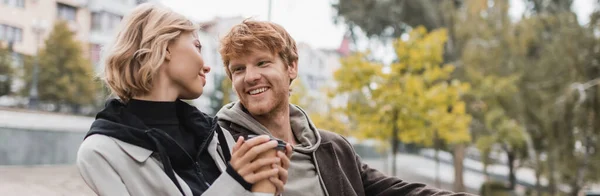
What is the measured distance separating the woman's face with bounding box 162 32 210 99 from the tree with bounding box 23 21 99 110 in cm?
732

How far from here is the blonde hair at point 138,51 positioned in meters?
1.29

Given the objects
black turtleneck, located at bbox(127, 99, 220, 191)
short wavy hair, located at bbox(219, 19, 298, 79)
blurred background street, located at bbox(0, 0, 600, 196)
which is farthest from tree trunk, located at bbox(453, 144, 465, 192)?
black turtleneck, located at bbox(127, 99, 220, 191)

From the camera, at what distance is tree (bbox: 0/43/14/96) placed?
6.65m

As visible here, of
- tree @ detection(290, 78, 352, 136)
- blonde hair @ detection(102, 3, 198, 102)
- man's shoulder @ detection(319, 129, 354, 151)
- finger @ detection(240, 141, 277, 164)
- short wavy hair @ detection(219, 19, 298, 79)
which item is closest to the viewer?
finger @ detection(240, 141, 277, 164)

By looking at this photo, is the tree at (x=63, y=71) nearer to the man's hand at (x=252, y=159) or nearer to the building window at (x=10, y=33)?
the building window at (x=10, y=33)

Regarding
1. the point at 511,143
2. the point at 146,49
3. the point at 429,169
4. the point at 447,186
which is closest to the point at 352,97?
the point at 511,143

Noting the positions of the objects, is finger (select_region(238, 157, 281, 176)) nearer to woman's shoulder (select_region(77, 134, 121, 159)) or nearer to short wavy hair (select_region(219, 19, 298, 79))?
woman's shoulder (select_region(77, 134, 121, 159))

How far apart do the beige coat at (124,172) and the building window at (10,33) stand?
18.1ft

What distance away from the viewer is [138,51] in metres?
1.29

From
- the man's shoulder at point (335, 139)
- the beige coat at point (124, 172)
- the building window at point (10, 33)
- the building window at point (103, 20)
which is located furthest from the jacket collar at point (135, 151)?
the building window at point (103, 20)

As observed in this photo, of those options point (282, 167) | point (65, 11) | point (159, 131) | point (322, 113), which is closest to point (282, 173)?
point (282, 167)

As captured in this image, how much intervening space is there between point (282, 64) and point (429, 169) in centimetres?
2666

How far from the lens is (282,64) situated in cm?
199

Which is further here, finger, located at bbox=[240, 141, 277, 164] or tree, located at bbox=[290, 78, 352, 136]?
tree, located at bbox=[290, 78, 352, 136]
